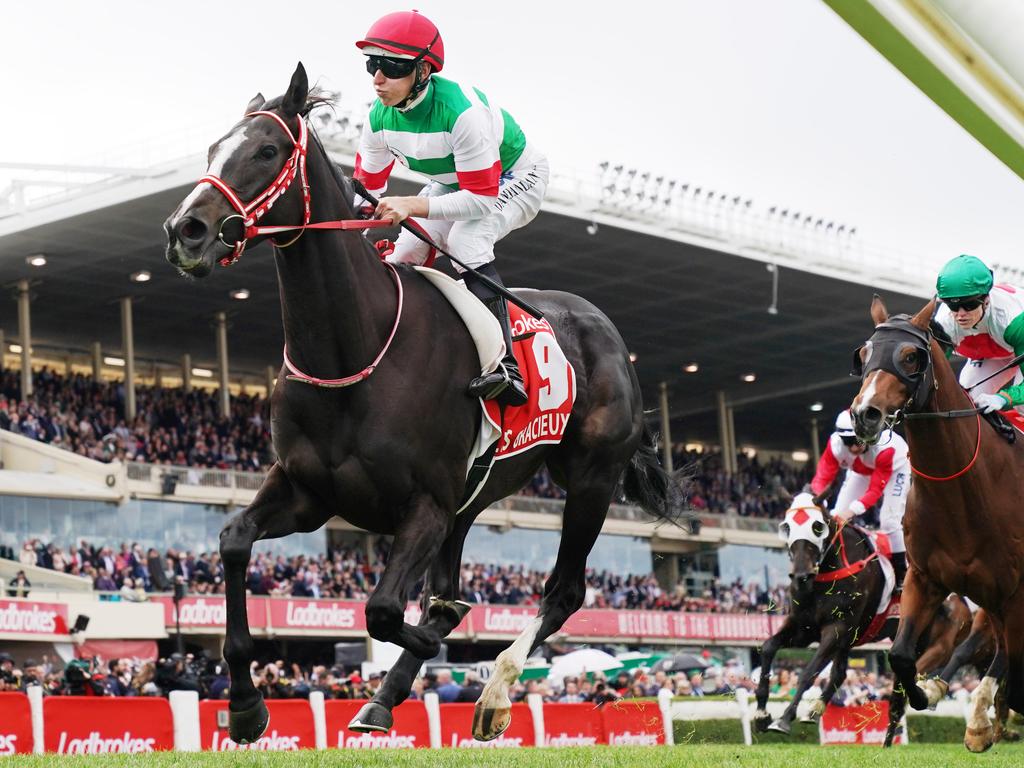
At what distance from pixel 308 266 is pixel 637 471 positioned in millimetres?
2681

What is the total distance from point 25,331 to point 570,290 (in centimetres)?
1534

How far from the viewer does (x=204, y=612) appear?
2773 centimetres

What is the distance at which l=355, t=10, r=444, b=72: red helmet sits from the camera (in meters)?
5.54

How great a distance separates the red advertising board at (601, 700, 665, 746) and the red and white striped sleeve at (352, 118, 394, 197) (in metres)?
10.1

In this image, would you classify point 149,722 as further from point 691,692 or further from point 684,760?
point 691,692

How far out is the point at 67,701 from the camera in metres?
10.7

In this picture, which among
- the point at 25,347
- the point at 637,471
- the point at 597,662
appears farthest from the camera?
the point at 25,347

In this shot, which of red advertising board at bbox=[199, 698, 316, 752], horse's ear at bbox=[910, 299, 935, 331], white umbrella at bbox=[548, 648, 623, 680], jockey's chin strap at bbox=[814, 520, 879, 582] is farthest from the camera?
white umbrella at bbox=[548, 648, 623, 680]

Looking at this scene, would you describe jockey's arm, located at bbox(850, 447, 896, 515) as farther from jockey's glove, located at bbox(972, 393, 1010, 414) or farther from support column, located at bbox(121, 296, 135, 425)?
support column, located at bbox(121, 296, 135, 425)

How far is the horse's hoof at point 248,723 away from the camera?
4980 millimetres

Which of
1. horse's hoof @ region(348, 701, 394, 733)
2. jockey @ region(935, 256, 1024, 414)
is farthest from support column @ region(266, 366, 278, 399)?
horse's hoof @ region(348, 701, 394, 733)

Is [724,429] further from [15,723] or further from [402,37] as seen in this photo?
[402,37]

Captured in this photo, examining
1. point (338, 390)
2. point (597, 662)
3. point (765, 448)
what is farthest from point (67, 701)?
point (765, 448)

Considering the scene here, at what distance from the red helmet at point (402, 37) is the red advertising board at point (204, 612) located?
2241cm
